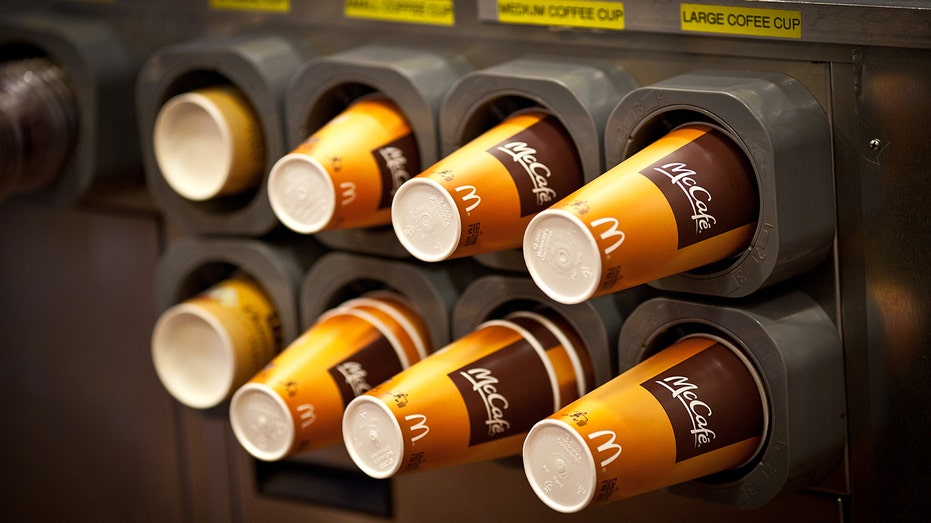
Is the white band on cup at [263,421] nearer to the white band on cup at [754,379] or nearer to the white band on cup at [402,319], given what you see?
the white band on cup at [402,319]

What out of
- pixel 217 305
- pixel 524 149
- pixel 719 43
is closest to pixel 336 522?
pixel 217 305

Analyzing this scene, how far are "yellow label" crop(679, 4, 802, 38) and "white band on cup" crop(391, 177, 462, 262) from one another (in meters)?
0.26

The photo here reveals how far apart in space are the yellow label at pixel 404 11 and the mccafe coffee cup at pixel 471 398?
0.95 ft

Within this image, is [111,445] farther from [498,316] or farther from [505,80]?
[505,80]

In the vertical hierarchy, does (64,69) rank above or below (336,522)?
above

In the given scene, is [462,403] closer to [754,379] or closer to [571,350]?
[571,350]

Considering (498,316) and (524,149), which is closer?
(524,149)

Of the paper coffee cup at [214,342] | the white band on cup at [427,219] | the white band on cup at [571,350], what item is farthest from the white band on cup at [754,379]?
the paper coffee cup at [214,342]

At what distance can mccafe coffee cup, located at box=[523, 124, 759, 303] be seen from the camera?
38.9 inches

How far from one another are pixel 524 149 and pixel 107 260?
0.63m

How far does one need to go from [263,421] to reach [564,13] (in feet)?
1.45

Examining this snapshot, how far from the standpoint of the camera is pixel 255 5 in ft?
4.52

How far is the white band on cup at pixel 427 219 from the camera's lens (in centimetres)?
106

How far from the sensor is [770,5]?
1.08 metres
